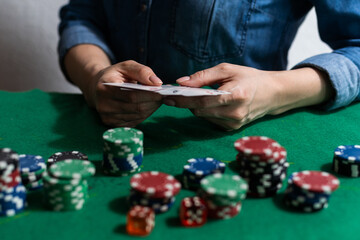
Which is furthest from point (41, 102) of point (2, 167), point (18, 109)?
point (2, 167)

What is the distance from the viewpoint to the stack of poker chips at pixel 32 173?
1.07 metres

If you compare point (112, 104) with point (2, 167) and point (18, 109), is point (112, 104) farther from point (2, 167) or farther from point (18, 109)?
point (2, 167)

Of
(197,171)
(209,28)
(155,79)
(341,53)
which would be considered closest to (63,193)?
(197,171)

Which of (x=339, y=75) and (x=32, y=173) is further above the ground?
(x=339, y=75)

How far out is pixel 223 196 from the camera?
95 cm

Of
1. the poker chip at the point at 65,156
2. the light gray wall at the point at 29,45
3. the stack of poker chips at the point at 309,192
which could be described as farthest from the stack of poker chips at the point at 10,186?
the light gray wall at the point at 29,45

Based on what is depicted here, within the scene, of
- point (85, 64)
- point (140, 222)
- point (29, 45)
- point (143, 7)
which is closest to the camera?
point (140, 222)

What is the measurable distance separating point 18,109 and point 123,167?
74 centimetres

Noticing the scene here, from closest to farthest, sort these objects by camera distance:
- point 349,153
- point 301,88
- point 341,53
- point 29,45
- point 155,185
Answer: point 155,185 < point 349,153 < point 301,88 < point 341,53 < point 29,45

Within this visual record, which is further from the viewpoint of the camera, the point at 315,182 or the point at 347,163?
the point at 347,163

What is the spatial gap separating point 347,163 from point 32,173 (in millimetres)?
838

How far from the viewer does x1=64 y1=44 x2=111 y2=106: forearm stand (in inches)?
68.3

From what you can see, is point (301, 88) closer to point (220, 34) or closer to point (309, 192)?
point (220, 34)

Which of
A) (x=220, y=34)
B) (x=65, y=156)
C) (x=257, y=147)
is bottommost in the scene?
(x=65, y=156)
